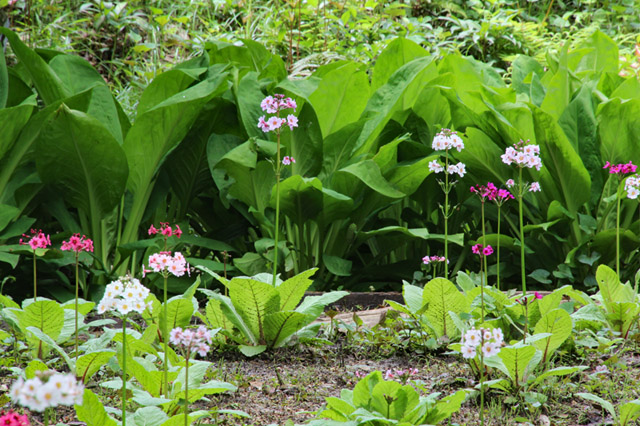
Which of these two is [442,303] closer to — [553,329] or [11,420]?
[553,329]

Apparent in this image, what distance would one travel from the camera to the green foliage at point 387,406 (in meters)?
1.53

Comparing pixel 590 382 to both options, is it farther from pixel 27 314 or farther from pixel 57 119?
pixel 57 119

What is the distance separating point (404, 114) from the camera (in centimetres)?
355

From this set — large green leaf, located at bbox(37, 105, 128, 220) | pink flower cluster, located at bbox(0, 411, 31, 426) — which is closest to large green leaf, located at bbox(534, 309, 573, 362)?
pink flower cluster, located at bbox(0, 411, 31, 426)

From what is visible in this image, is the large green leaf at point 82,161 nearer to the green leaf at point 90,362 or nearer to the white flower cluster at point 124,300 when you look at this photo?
the green leaf at point 90,362

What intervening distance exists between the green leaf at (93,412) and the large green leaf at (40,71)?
219 centimetres

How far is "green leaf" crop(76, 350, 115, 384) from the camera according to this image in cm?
173

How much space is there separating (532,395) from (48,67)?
2641 mm

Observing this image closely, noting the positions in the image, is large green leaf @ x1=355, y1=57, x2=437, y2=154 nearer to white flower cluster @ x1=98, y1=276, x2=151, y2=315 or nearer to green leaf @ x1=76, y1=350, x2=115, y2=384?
green leaf @ x1=76, y1=350, x2=115, y2=384

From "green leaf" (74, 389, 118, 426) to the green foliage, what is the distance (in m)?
0.47

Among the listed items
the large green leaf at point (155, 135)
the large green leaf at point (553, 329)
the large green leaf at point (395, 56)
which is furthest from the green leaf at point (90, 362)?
the large green leaf at point (395, 56)

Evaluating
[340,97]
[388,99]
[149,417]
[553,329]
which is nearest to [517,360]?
[553,329]

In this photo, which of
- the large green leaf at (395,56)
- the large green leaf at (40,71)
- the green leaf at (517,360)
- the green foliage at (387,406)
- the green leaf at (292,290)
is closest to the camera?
the green foliage at (387,406)

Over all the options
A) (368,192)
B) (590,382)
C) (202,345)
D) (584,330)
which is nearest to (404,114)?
(368,192)
